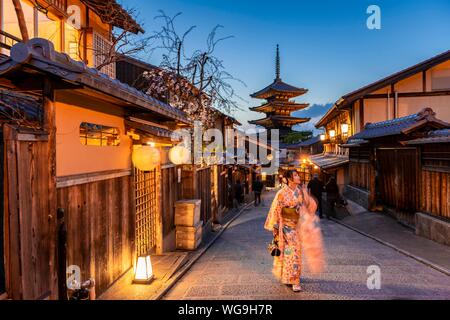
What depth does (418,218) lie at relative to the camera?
1098 cm

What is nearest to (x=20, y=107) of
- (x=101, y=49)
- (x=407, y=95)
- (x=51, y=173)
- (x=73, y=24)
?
(x=51, y=173)

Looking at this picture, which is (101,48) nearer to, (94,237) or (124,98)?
(124,98)

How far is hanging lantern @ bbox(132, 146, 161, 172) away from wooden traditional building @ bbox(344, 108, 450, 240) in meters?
7.48

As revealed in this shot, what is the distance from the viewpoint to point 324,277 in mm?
6895

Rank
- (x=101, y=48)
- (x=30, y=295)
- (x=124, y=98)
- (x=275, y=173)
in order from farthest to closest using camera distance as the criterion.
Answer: (x=275, y=173) → (x=101, y=48) → (x=124, y=98) → (x=30, y=295)

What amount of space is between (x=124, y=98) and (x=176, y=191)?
554 cm

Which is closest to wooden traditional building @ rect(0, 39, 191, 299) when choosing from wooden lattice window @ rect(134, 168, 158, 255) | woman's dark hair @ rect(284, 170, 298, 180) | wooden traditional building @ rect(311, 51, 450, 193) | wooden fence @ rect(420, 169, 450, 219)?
wooden lattice window @ rect(134, 168, 158, 255)

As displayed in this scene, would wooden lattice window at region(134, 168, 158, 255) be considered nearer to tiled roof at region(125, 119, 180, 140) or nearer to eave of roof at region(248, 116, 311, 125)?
tiled roof at region(125, 119, 180, 140)

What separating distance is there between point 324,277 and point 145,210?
4280 mm

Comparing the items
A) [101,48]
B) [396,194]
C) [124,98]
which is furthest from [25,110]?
[396,194]

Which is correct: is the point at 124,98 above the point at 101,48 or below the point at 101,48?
below

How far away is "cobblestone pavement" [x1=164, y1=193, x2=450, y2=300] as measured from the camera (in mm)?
5957

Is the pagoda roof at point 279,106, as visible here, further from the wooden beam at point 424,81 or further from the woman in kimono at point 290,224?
the woman in kimono at point 290,224
